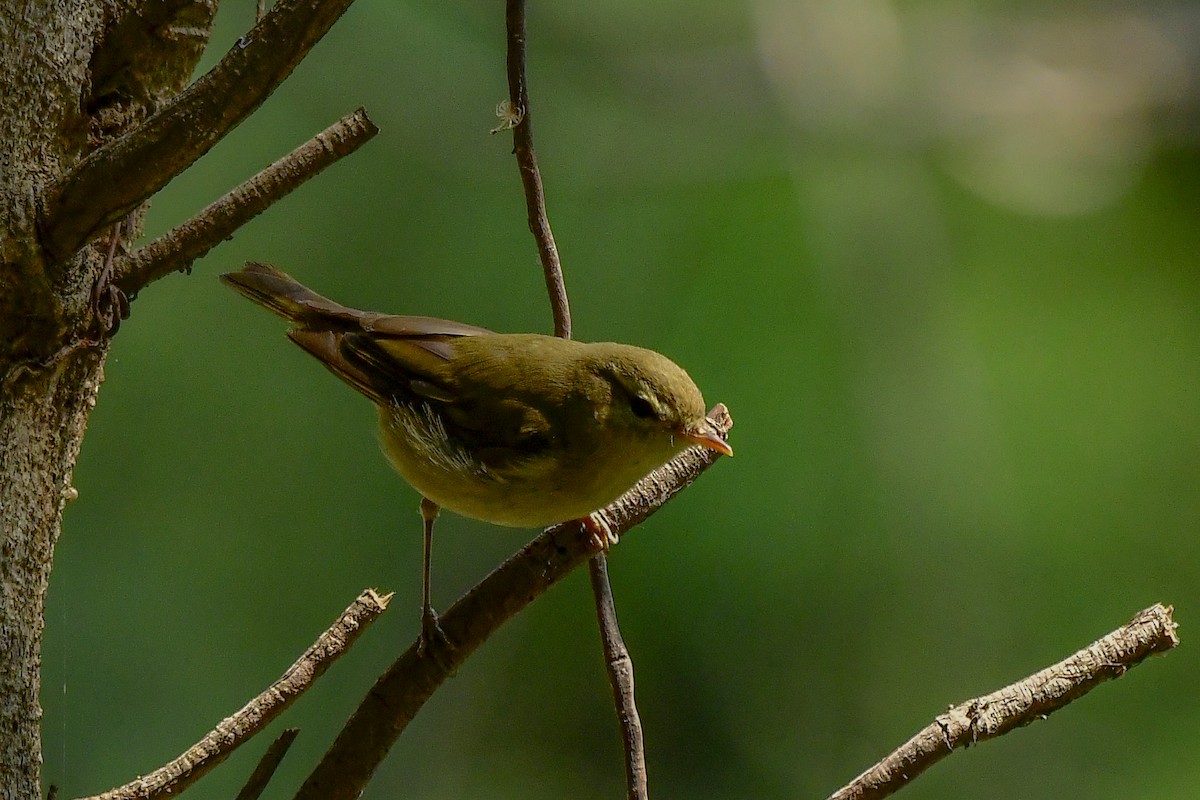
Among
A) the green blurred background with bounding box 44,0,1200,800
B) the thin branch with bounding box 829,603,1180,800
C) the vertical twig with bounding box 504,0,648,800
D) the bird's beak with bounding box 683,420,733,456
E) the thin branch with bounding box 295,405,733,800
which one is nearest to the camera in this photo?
the thin branch with bounding box 829,603,1180,800

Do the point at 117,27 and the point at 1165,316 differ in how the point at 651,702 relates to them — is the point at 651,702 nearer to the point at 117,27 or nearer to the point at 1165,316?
the point at 1165,316

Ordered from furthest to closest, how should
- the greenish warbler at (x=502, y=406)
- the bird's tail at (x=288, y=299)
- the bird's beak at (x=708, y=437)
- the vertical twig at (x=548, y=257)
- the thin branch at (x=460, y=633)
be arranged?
1. the bird's tail at (x=288, y=299)
2. the greenish warbler at (x=502, y=406)
3. the bird's beak at (x=708, y=437)
4. the vertical twig at (x=548, y=257)
5. the thin branch at (x=460, y=633)

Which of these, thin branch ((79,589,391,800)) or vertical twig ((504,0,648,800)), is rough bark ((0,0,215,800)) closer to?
thin branch ((79,589,391,800))

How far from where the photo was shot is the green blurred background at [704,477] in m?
3.15

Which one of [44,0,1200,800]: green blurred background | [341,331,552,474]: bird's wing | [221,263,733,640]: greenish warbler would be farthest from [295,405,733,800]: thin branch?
[44,0,1200,800]: green blurred background

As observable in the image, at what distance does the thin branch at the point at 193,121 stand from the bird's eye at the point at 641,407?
87cm

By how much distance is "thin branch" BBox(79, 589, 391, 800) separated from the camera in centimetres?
121

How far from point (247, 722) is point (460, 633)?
0.27 m

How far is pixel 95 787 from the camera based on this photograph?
9.13ft

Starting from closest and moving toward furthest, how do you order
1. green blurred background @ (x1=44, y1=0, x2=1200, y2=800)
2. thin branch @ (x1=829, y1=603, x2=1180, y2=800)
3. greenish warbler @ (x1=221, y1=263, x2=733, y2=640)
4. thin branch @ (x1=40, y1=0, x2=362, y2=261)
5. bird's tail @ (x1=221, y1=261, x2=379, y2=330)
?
thin branch @ (x1=40, y1=0, x2=362, y2=261) < thin branch @ (x1=829, y1=603, x2=1180, y2=800) < greenish warbler @ (x1=221, y1=263, x2=733, y2=640) < bird's tail @ (x1=221, y1=261, x2=379, y2=330) < green blurred background @ (x1=44, y1=0, x2=1200, y2=800)

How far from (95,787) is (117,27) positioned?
2065 mm

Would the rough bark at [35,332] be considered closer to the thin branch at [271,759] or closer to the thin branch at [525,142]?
the thin branch at [271,759]

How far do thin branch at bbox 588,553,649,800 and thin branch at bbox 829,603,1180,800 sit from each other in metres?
0.26

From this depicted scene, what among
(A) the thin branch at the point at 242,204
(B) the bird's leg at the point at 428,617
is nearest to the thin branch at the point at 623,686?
(B) the bird's leg at the point at 428,617
